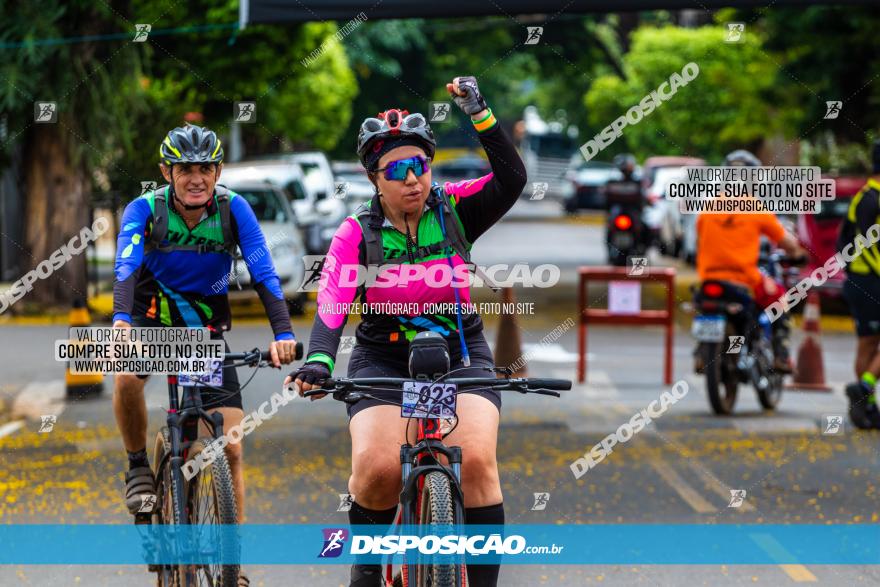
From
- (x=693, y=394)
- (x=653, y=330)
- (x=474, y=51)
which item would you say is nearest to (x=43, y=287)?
(x=653, y=330)

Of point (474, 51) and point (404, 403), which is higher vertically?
point (474, 51)

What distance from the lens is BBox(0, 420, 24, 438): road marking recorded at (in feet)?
37.4

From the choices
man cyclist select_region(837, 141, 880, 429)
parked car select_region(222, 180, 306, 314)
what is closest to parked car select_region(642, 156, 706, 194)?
parked car select_region(222, 180, 306, 314)

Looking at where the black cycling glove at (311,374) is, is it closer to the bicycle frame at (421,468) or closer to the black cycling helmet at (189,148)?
the bicycle frame at (421,468)

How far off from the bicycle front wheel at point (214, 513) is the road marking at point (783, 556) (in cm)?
277

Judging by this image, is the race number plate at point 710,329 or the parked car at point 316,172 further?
the parked car at point 316,172

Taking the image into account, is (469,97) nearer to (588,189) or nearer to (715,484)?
(715,484)

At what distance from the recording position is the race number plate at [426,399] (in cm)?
498

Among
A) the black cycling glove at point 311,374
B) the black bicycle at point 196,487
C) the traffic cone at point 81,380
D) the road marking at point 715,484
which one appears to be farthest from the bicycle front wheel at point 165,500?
the traffic cone at point 81,380

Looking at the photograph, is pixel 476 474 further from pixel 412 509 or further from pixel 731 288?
pixel 731 288

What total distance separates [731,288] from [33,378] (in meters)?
6.49

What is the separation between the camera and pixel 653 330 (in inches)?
761

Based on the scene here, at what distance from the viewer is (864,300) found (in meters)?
11.2

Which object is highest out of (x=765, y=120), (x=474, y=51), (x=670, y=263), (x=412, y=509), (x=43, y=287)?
(x=474, y=51)
